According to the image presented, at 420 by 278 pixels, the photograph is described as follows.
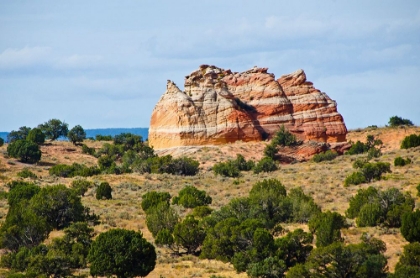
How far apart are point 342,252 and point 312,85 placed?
51076 mm

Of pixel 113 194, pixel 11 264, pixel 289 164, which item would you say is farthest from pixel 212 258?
pixel 289 164

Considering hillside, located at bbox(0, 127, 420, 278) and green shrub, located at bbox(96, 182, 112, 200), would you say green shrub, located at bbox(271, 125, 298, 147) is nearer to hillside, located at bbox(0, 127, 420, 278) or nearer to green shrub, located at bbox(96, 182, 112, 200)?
hillside, located at bbox(0, 127, 420, 278)

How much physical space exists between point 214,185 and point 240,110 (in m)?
18.1

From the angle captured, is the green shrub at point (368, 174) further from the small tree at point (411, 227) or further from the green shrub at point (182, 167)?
the small tree at point (411, 227)

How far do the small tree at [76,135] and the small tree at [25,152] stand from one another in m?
15.3

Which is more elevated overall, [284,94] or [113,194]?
[284,94]

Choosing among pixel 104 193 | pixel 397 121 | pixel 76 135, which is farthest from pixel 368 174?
pixel 397 121

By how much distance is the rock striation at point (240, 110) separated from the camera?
250 ft

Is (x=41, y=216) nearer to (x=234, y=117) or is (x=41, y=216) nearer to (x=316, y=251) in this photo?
(x=316, y=251)

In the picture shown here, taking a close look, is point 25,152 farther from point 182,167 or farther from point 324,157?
point 324,157

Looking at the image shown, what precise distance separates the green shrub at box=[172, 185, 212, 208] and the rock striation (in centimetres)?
2332

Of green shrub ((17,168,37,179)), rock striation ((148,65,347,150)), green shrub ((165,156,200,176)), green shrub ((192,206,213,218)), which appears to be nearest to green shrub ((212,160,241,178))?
green shrub ((165,156,200,176))

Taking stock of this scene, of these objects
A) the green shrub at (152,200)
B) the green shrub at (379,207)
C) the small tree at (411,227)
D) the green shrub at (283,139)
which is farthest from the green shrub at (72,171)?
the small tree at (411,227)

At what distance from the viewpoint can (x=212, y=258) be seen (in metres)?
38.1
